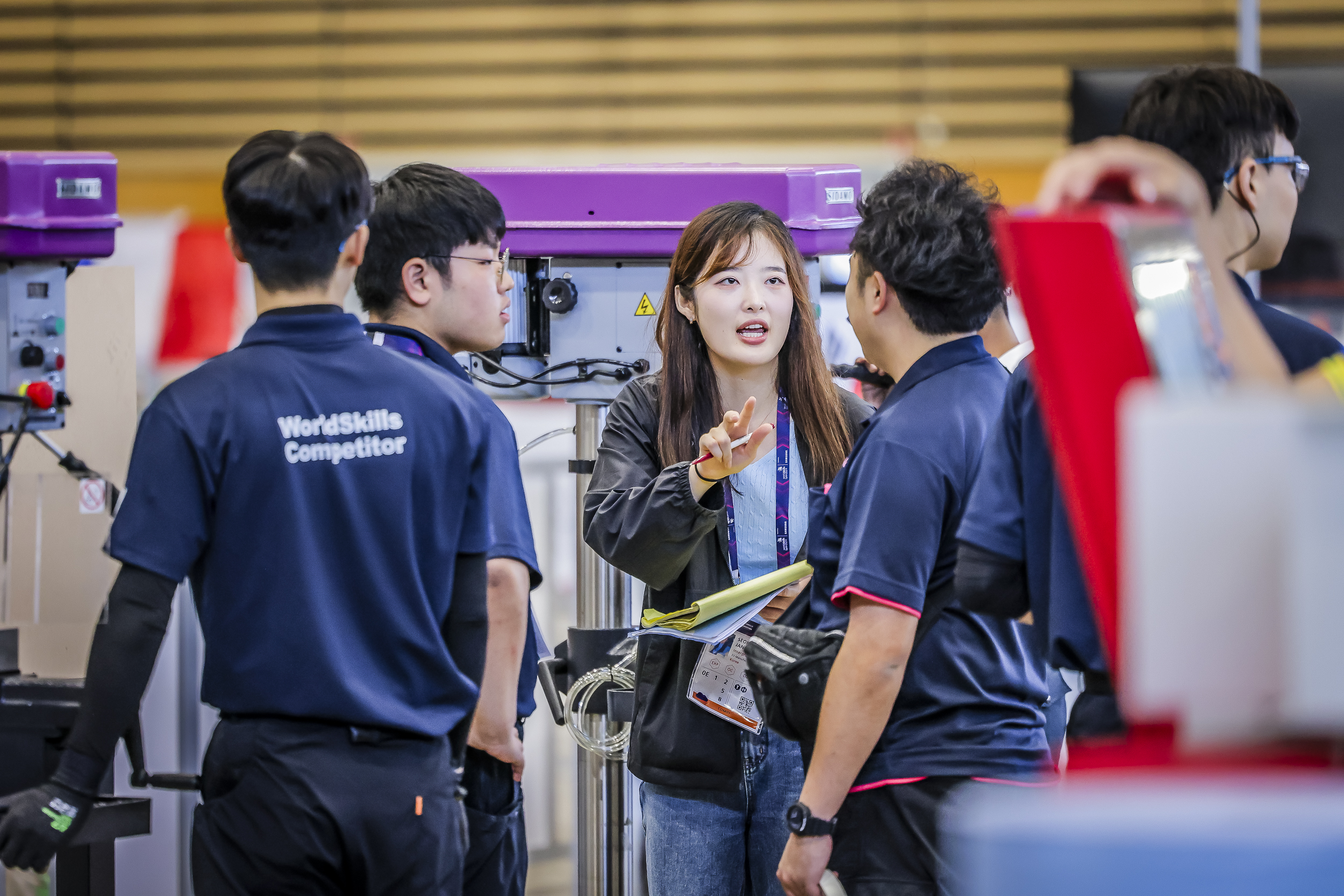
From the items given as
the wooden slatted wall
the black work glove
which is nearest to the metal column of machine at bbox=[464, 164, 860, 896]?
the black work glove

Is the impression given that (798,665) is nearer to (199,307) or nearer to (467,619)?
(467,619)

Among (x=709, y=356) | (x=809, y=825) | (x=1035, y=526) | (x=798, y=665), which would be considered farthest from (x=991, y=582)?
(x=709, y=356)

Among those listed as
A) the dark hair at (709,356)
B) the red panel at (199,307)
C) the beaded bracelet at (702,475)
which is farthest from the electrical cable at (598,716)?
the red panel at (199,307)

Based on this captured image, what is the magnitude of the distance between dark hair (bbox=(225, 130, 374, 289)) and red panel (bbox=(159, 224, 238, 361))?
3.05 meters

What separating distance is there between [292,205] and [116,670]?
2.21 ft

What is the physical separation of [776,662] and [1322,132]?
11.2 ft

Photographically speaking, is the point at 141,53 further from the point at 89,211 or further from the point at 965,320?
the point at 965,320

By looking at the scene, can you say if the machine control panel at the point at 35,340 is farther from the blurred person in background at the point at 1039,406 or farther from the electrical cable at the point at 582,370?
the blurred person in background at the point at 1039,406

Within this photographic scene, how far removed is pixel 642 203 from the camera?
2756 millimetres

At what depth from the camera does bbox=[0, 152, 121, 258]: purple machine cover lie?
2.96 metres

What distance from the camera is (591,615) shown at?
2.95 meters

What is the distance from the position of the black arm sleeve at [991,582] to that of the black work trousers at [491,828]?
104cm

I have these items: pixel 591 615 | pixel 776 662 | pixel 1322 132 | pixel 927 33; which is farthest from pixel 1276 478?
pixel 927 33

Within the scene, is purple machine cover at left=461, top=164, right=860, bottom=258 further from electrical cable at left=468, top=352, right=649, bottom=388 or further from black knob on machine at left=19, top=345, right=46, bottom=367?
black knob on machine at left=19, top=345, right=46, bottom=367
